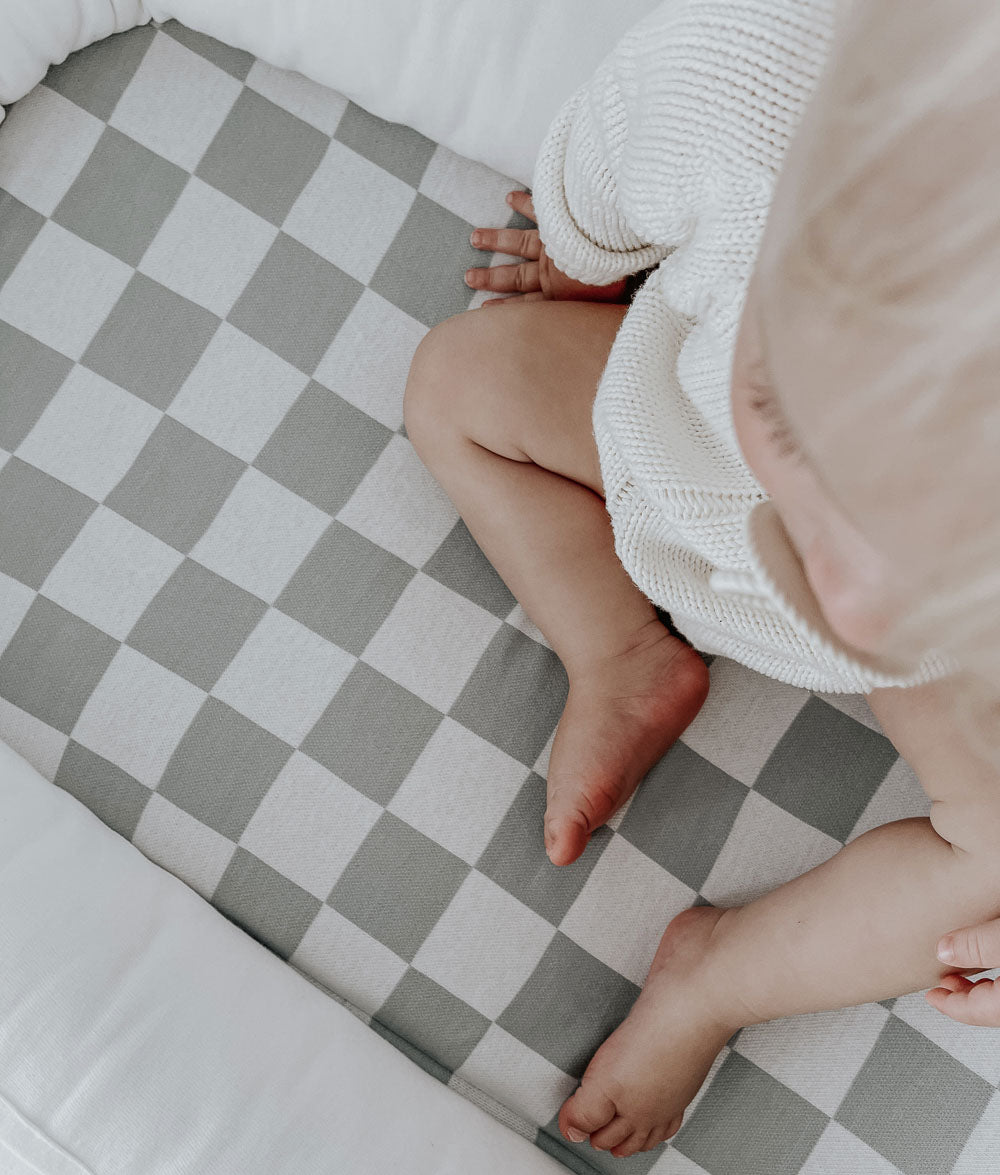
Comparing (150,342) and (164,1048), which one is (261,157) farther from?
(164,1048)

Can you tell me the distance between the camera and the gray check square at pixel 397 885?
63 centimetres

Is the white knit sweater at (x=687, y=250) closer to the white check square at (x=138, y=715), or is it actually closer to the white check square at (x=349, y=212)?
the white check square at (x=349, y=212)

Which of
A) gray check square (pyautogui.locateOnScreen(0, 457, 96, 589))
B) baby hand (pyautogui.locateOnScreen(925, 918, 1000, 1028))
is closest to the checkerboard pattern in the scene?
gray check square (pyautogui.locateOnScreen(0, 457, 96, 589))

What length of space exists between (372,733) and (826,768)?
309 millimetres

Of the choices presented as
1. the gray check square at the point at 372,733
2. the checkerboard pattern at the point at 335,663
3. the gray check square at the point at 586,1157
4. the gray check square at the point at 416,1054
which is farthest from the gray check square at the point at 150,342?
the gray check square at the point at 586,1157

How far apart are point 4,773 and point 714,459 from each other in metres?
0.45

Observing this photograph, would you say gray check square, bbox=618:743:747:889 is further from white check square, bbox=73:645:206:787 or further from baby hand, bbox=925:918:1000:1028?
white check square, bbox=73:645:206:787

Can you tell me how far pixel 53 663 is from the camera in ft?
2.10

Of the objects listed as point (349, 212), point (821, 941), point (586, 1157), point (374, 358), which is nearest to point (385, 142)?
point (349, 212)

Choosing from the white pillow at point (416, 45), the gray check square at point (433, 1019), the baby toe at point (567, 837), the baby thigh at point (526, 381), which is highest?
the white pillow at point (416, 45)

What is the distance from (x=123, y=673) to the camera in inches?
25.3

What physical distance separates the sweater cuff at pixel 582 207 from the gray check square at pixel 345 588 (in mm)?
230

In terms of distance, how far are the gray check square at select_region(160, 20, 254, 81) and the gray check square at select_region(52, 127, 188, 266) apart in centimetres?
8

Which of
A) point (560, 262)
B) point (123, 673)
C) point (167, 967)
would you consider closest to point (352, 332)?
point (560, 262)
